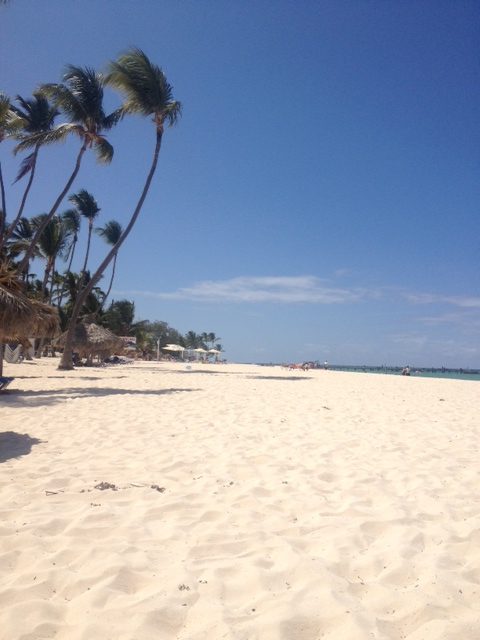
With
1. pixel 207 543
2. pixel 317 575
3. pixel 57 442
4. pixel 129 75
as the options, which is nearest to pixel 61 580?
pixel 207 543

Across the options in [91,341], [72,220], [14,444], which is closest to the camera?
[14,444]

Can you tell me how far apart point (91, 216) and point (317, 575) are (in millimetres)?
32656

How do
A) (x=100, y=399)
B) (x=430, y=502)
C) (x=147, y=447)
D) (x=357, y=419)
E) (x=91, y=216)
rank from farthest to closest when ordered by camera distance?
(x=91, y=216) < (x=100, y=399) < (x=357, y=419) < (x=147, y=447) < (x=430, y=502)

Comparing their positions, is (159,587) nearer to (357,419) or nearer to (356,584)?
(356,584)

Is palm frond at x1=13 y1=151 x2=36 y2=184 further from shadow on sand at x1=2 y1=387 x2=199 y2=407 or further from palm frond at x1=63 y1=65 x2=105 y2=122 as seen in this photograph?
shadow on sand at x1=2 y1=387 x2=199 y2=407

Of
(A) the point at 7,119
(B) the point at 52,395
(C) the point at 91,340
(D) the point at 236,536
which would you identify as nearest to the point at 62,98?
(A) the point at 7,119

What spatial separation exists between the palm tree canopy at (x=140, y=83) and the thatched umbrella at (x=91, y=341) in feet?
41.0

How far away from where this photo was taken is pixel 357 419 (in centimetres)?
711

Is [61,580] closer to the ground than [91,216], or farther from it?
closer to the ground

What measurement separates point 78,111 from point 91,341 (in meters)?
12.7

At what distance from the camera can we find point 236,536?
264 cm

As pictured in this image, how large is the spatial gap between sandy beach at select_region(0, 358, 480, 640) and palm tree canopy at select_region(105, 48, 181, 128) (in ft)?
55.3

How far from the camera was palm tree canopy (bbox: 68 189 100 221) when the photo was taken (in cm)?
3069

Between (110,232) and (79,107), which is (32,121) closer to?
(79,107)
